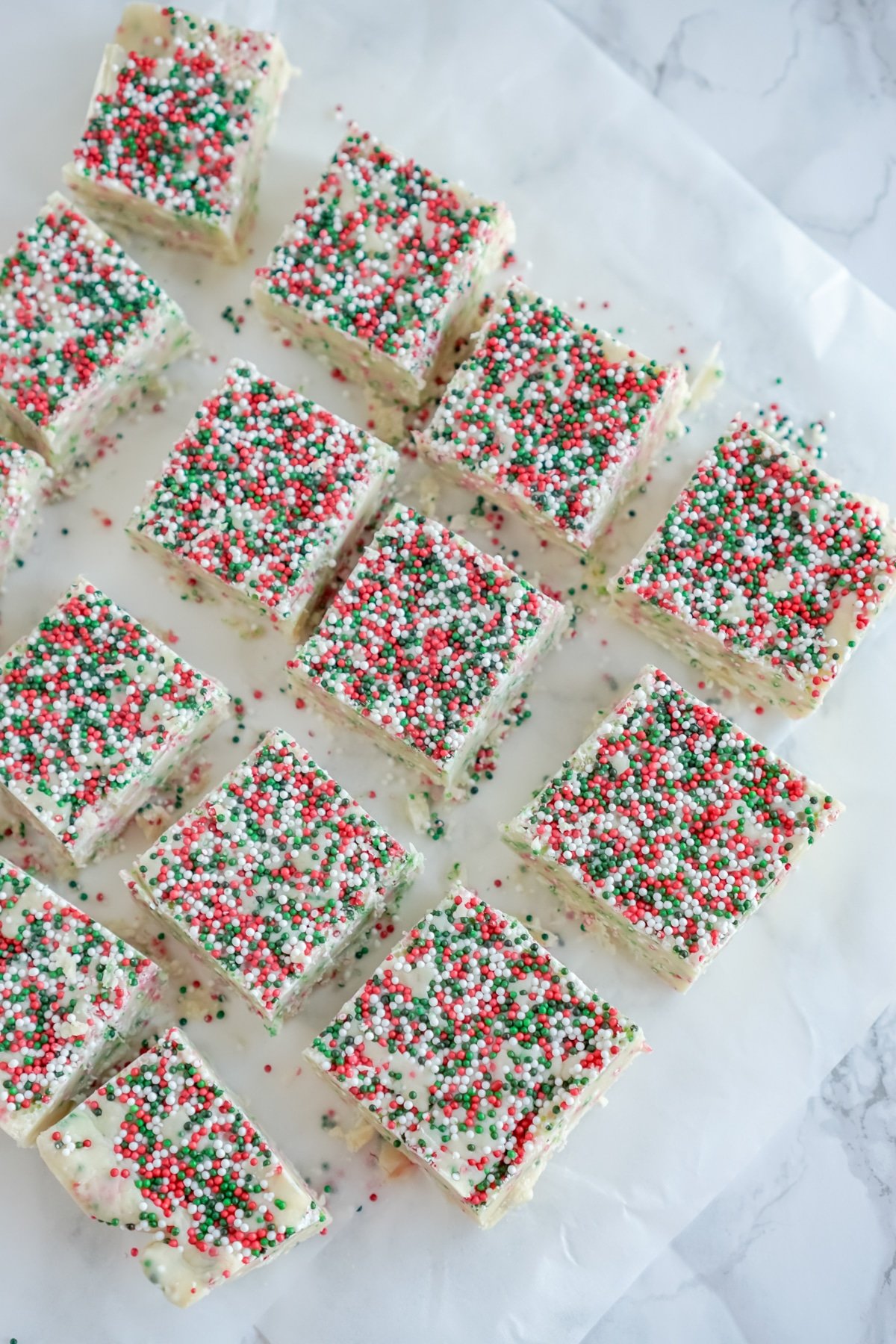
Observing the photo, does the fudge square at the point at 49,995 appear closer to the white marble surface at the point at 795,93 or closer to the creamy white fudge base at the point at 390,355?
the creamy white fudge base at the point at 390,355

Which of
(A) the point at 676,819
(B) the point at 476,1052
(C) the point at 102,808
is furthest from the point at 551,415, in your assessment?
(B) the point at 476,1052

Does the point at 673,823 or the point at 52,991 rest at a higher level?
the point at 673,823

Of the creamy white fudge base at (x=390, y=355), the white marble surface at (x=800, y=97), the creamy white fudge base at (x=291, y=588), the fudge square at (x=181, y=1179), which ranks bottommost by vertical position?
the fudge square at (x=181, y=1179)

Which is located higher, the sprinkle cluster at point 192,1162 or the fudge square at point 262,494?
the fudge square at point 262,494

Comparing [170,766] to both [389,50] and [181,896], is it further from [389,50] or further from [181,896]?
[389,50]

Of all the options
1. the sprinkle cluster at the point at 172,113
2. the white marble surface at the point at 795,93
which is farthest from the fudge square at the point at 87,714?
the white marble surface at the point at 795,93

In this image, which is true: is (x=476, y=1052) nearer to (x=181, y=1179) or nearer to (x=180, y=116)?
(x=181, y=1179)

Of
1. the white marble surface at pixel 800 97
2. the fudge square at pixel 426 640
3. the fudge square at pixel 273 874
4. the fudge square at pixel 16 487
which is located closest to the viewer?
the fudge square at pixel 273 874

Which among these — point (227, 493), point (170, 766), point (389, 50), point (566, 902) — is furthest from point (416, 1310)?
point (389, 50)
